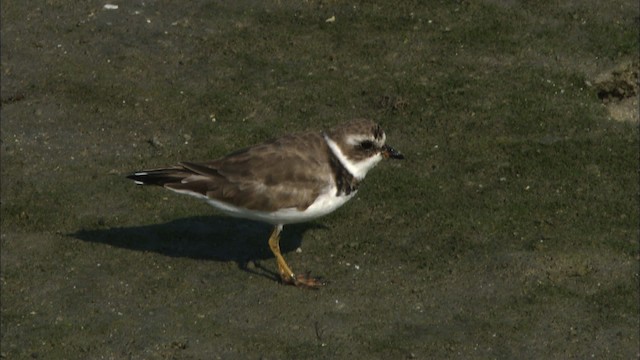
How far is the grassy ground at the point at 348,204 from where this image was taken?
10406 millimetres

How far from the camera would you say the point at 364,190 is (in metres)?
12.2

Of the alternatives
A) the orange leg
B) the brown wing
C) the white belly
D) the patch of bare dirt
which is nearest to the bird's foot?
the orange leg

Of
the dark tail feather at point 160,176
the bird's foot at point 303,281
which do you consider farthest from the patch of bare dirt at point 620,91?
the dark tail feather at point 160,176

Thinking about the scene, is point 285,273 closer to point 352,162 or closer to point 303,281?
point 303,281

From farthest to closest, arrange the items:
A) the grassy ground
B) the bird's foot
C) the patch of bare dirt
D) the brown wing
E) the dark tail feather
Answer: the patch of bare dirt
the bird's foot
the dark tail feather
the brown wing
the grassy ground

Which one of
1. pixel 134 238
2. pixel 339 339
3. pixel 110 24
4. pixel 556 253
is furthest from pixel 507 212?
pixel 110 24

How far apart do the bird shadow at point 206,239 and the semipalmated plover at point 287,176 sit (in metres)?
0.67

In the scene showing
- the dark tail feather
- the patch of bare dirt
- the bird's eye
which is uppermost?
the bird's eye

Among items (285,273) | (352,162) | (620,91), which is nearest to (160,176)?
(285,273)

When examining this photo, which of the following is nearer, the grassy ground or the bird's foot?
the grassy ground

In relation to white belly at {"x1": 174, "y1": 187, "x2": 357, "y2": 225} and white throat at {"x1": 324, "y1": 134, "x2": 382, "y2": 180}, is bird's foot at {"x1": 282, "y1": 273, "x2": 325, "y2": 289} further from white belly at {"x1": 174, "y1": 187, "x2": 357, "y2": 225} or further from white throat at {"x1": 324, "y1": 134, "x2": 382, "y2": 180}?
white throat at {"x1": 324, "y1": 134, "x2": 382, "y2": 180}

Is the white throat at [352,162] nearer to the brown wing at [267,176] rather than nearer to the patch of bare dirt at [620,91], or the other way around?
the brown wing at [267,176]

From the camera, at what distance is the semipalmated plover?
34.7 ft

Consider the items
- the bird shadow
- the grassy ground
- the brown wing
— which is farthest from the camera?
the bird shadow
